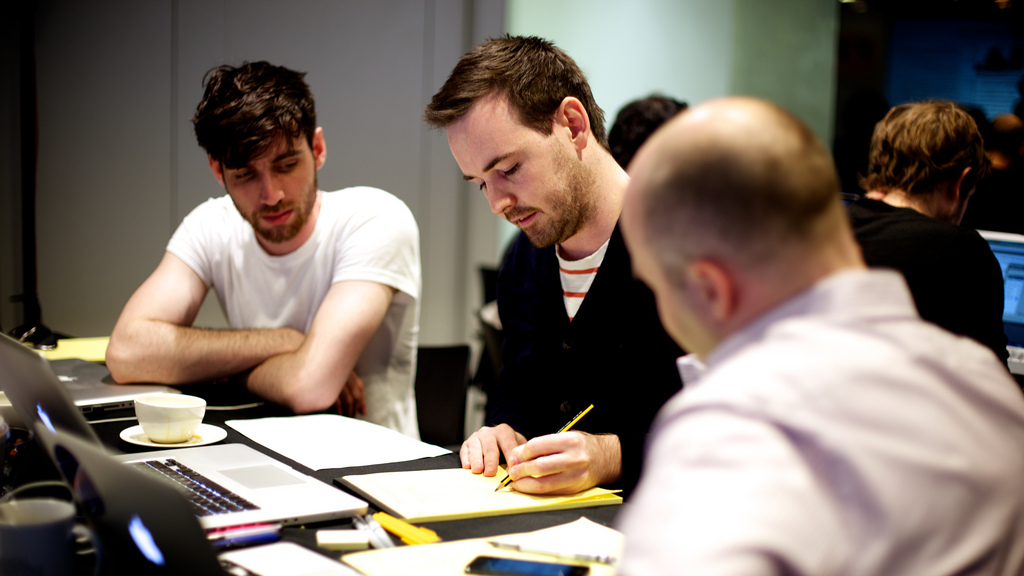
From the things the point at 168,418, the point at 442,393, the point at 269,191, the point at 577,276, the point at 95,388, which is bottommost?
the point at 442,393

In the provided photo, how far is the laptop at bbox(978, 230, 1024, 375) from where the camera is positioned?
2.77 metres

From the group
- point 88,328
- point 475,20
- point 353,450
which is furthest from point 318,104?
point 353,450

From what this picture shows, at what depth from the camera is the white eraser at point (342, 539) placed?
1.06 metres

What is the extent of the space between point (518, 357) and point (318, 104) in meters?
2.80

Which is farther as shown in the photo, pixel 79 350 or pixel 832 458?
pixel 79 350

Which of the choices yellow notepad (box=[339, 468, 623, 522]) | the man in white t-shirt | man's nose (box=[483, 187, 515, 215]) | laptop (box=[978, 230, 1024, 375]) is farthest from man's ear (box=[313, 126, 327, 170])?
laptop (box=[978, 230, 1024, 375])

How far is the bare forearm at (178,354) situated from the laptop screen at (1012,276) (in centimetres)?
234

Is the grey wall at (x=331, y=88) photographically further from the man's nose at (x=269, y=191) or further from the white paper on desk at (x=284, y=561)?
the white paper on desk at (x=284, y=561)

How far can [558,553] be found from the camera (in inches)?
40.5

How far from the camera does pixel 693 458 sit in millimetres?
592

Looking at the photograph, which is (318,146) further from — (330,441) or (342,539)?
(342,539)

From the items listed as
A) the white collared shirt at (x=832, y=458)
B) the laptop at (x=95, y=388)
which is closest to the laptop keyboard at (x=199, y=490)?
the laptop at (x=95, y=388)

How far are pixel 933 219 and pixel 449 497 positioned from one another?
150 cm

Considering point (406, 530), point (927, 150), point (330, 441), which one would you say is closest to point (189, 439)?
point (330, 441)
